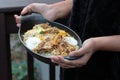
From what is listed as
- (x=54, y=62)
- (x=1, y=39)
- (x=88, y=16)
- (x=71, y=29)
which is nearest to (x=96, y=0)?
(x=88, y=16)

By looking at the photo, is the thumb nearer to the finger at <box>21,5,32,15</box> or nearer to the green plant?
the finger at <box>21,5,32,15</box>

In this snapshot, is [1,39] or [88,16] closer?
[88,16]

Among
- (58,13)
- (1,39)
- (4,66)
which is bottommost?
(4,66)

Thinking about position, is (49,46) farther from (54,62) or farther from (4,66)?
(4,66)

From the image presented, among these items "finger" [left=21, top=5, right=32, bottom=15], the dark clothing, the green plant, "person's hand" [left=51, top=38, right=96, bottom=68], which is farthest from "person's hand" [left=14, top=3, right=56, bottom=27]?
the green plant

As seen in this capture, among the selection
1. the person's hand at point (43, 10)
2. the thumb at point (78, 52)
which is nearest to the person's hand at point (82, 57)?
the thumb at point (78, 52)

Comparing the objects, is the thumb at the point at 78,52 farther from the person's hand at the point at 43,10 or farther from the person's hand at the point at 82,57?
the person's hand at the point at 43,10
